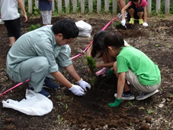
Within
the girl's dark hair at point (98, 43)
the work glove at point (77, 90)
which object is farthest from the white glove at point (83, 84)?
the girl's dark hair at point (98, 43)

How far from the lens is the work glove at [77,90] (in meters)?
3.41

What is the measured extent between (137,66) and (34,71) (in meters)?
1.14

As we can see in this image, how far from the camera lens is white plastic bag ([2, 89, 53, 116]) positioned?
10.4 feet

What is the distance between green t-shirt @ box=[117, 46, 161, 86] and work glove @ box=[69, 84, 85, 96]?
2.02ft

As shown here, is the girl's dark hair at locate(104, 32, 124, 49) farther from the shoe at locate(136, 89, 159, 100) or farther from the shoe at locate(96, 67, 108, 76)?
the shoe at locate(96, 67, 108, 76)

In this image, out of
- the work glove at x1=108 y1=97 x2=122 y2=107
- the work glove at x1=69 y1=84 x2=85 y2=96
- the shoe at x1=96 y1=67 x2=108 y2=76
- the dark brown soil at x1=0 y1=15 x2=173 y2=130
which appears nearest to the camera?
the dark brown soil at x1=0 y1=15 x2=173 y2=130

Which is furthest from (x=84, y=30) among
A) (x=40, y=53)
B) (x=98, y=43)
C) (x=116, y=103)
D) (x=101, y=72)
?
(x=116, y=103)

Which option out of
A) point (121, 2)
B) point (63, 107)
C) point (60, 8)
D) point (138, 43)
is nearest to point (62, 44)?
point (63, 107)

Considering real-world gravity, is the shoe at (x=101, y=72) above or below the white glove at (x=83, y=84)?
above

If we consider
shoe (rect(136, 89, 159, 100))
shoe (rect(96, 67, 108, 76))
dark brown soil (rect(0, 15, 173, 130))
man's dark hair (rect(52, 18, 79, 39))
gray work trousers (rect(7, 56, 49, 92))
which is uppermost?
man's dark hair (rect(52, 18, 79, 39))

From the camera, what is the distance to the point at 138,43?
5.21 m

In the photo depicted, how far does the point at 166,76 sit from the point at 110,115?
1.18m

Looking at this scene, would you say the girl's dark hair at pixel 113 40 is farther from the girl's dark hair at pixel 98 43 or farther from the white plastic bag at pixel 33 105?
the white plastic bag at pixel 33 105

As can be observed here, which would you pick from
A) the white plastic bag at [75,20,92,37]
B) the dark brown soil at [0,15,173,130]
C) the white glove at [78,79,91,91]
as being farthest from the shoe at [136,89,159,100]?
the white plastic bag at [75,20,92,37]
